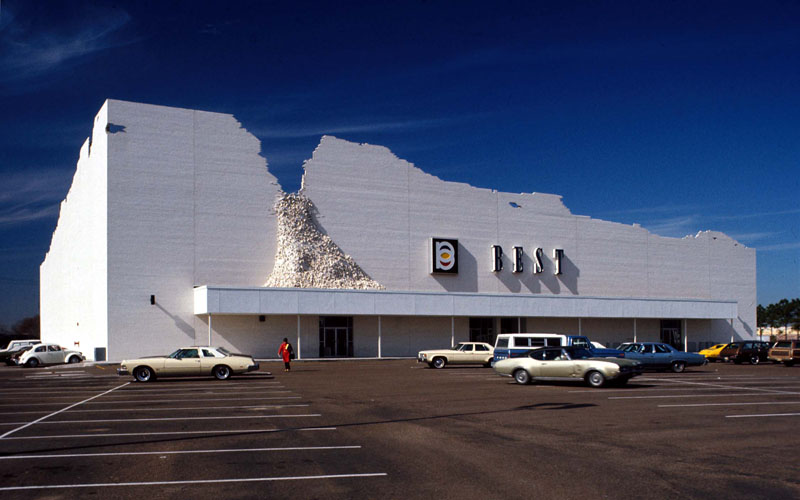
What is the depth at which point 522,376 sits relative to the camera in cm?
2373

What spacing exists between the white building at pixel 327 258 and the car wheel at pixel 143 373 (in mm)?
17652

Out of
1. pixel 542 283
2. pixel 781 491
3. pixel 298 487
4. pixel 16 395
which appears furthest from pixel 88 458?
pixel 542 283

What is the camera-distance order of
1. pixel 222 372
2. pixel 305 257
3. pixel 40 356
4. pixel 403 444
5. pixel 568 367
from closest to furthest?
1. pixel 403 444
2. pixel 568 367
3. pixel 222 372
4. pixel 40 356
5. pixel 305 257

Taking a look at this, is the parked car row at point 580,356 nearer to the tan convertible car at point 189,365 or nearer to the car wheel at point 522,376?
the car wheel at point 522,376

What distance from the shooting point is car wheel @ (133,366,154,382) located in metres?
26.3

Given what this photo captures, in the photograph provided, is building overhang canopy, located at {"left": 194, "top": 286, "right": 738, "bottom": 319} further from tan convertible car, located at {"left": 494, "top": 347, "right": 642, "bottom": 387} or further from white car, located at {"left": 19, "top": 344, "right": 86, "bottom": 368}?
tan convertible car, located at {"left": 494, "top": 347, "right": 642, "bottom": 387}

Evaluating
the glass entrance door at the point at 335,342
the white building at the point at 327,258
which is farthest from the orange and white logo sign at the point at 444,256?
the glass entrance door at the point at 335,342

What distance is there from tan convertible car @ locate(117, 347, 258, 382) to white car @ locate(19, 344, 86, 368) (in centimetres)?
1849

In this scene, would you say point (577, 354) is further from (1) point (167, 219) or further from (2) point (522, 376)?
(1) point (167, 219)

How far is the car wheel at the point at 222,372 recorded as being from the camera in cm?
2702

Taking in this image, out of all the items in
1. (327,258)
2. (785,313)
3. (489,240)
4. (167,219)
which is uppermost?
(167,219)

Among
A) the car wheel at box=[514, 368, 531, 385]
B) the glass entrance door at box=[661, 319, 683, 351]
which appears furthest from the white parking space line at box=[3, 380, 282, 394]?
the glass entrance door at box=[661, 319, 683, 351]

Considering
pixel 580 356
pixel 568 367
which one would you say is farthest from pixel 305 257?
pixel 568 367

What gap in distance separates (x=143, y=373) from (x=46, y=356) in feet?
62.6
